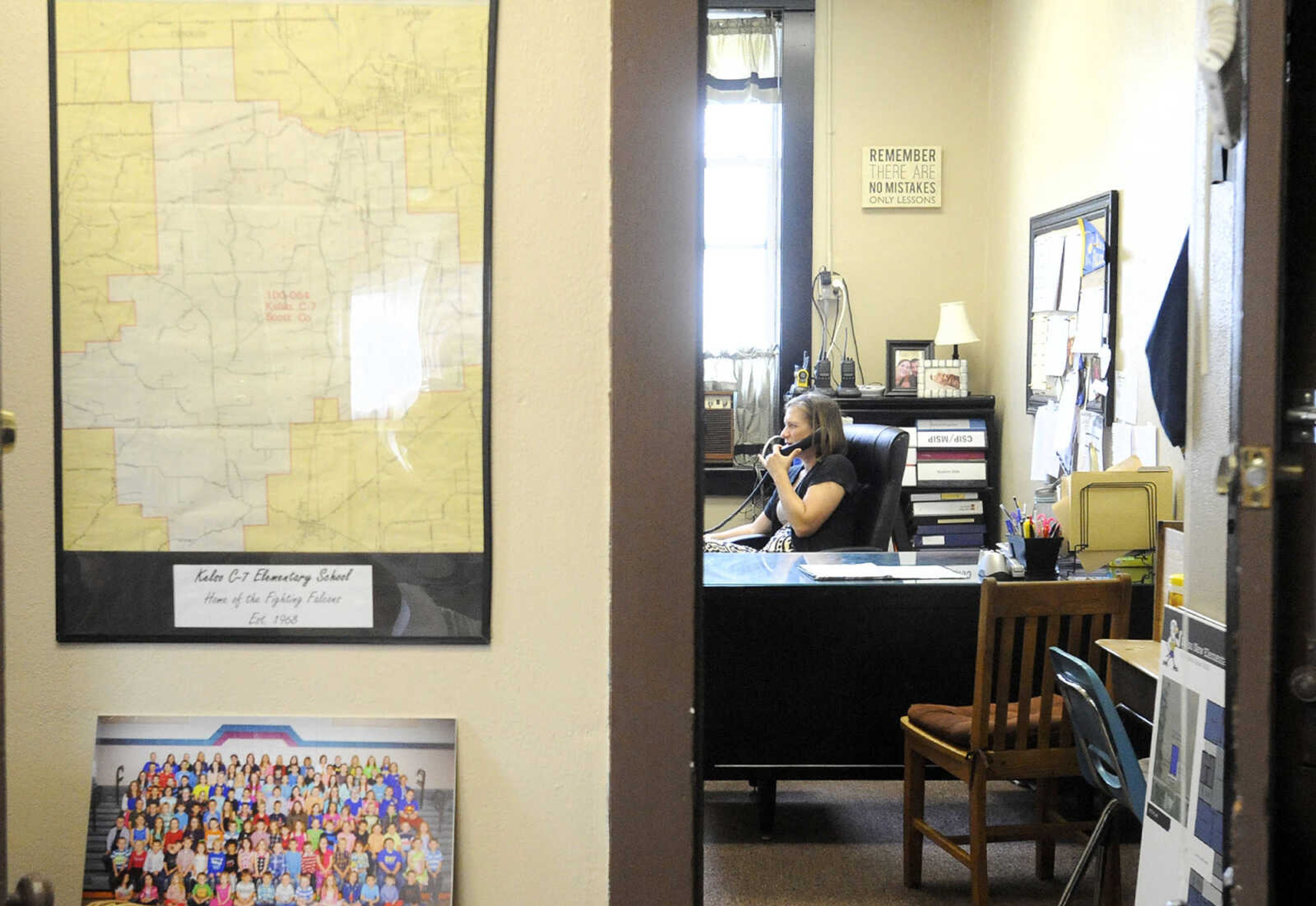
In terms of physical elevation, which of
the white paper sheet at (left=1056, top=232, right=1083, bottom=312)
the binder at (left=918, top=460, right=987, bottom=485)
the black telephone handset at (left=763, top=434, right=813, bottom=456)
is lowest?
the binder at (left=918, top=460, right=987, bottom=485)

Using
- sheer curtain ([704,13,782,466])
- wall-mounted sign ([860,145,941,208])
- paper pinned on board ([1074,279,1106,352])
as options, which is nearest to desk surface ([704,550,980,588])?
paper pinned on board ([1074,279,1106,352])

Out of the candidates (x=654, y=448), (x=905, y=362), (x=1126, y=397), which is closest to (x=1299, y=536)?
(x=654, y=448)

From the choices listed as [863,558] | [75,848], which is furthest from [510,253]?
[863,558]

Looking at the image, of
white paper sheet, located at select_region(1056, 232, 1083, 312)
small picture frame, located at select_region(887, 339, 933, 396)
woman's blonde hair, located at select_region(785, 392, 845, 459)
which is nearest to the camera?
woman's blonde hair, located at select_region(785, 392, 845, 459)

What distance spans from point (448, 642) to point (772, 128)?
5.60 metres

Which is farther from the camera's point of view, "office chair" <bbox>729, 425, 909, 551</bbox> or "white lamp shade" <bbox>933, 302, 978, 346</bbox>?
"white lamp shade" <bbox>933, 302, 978, 346</bbox>

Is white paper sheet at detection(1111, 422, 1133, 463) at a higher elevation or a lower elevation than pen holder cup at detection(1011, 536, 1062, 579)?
higher

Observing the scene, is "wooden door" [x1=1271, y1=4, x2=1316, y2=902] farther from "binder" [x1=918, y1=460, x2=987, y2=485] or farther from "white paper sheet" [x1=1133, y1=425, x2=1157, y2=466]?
"binder" [x1=918, y1=460, x2=987, y2=485]

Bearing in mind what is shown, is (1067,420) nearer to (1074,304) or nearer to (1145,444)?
(1074,304)

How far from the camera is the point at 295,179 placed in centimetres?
142

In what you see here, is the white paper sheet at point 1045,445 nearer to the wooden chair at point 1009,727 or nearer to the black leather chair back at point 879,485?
the black leather chair back at point 879,485

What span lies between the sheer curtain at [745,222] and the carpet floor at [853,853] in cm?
283

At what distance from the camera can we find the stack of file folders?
6.07 meters

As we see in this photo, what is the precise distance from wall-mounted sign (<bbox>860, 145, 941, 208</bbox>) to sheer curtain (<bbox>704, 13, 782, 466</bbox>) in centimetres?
47
